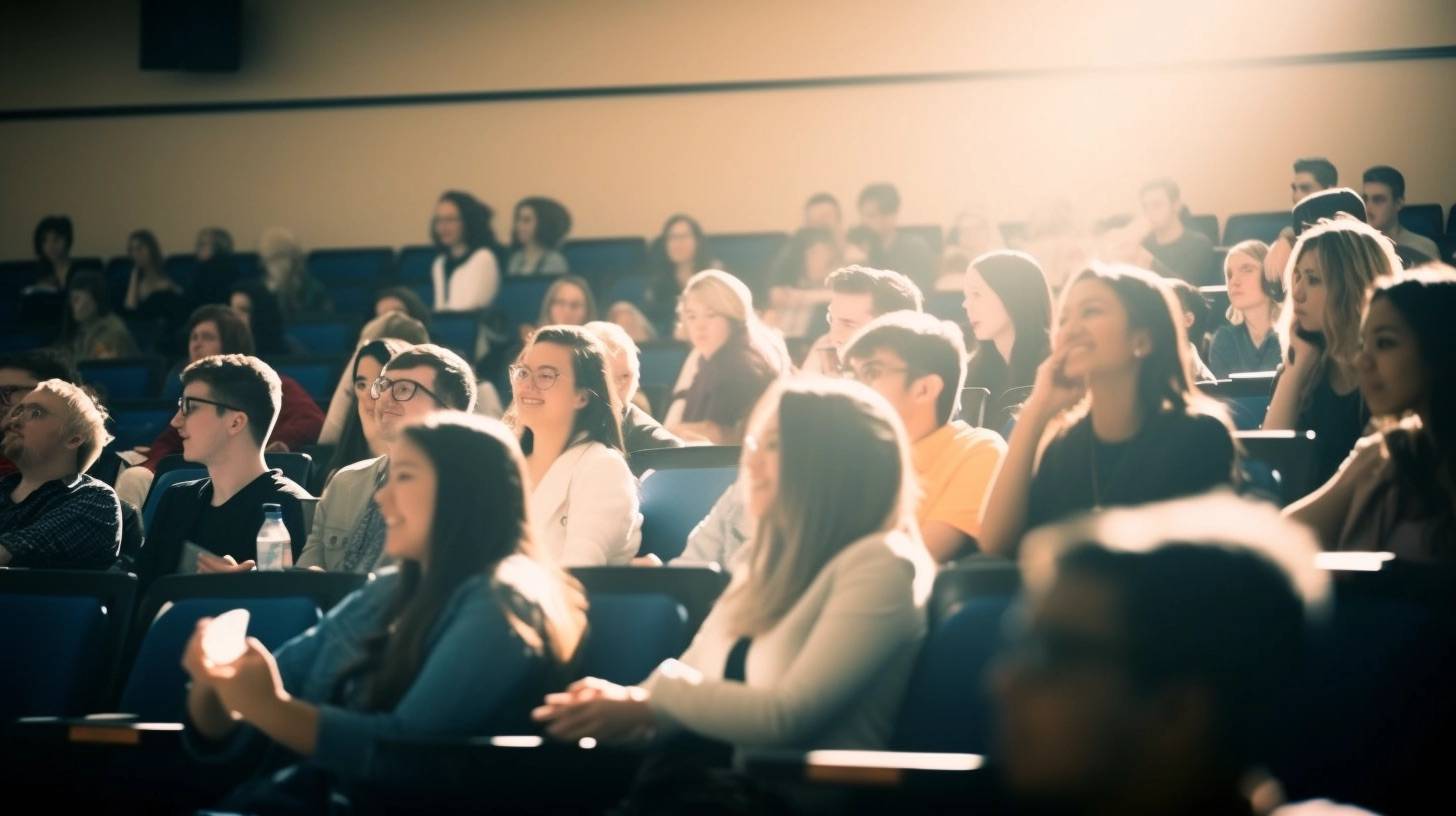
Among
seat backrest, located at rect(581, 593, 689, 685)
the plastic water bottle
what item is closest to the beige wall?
the plastic water bottle

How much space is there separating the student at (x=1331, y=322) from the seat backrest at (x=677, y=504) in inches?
46.5

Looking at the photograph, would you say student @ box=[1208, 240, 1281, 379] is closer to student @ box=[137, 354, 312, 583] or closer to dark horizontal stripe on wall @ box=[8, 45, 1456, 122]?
student @ box=[137, 354, 312, 583]

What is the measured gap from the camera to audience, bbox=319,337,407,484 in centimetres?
394

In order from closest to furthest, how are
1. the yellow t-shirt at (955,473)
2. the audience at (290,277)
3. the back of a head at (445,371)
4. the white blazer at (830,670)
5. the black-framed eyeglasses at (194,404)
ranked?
1. the white blazer at (830,670)
2. the yellow t-shirt at (955,473)
3. the black-framed eyeglasses at (194,404)
4. the back of a head at (445,371)
5. the audience at (290,277)

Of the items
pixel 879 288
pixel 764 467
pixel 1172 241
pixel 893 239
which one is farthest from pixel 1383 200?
pixel 764 467

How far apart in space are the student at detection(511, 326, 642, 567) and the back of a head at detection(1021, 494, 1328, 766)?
6.82 ft

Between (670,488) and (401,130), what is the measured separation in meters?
6.32

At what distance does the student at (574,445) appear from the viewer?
3.25m

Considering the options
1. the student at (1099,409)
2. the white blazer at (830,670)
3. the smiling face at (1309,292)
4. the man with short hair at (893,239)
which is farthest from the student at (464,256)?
the white blazer at (830,670)

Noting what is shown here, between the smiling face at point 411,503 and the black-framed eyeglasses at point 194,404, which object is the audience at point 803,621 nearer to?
the smiling face at point 411,503

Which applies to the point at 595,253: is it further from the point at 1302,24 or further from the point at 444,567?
the point at 444,567

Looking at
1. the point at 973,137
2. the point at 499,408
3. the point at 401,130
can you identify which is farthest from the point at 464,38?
the point at 499,408

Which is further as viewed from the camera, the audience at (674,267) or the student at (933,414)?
the audience at (674,267)

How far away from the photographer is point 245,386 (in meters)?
3.55
